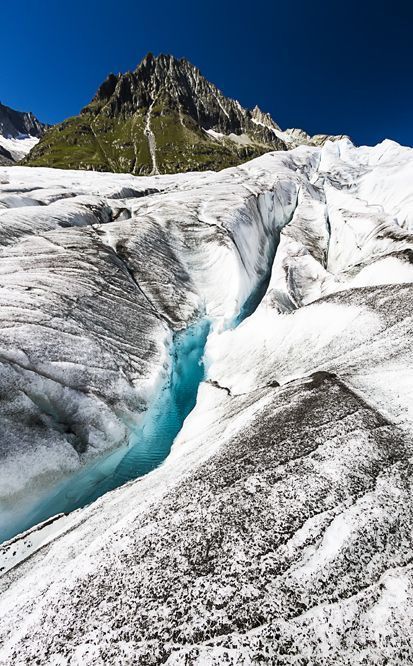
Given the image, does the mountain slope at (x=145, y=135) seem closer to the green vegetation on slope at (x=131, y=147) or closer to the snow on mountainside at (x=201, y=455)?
the green vegetation on slope at (x=131, y=147)

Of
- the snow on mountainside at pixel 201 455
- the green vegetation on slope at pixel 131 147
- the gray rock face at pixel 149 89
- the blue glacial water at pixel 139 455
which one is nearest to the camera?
the snow on mountainside at pixel 201 455

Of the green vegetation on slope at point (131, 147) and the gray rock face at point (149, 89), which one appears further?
the gray rock face at point (149, 89)

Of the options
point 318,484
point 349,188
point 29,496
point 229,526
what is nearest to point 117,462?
point 29,496

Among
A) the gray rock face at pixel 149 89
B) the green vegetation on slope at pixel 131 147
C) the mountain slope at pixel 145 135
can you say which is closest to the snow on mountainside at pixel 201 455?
the green vegetation on slope at pixel 131 147

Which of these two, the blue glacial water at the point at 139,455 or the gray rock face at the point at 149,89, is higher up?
the gray rock face at the point at 149,89

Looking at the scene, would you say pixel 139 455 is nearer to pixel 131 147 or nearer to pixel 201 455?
pixel 201 455

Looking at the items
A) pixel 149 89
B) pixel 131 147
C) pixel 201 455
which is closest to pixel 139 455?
pixel 201 455

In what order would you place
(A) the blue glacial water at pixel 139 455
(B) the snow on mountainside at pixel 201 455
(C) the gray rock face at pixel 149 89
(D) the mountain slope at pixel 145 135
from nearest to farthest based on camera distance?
(B) the snow on mountainside at pixel 201 455 → (A) the blue glacial water at pixel 139 455 → (D) the mountain slope at pixel 145 135 → (C) the gray rock face at pixel 149 89

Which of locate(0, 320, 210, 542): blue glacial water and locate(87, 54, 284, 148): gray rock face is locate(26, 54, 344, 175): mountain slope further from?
locate(0, 320, 210, 542): blue glacial water

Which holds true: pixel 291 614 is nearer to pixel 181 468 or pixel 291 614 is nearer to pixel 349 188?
pixel 181 468
